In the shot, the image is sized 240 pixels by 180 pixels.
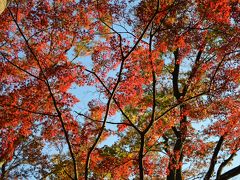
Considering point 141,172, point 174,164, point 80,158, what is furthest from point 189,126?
point 141,172

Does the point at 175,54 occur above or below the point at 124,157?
above

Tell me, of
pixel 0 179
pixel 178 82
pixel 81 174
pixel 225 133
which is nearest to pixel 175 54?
pixel 178 82

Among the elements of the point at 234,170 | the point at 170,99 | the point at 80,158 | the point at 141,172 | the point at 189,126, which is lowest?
the point at 141,172

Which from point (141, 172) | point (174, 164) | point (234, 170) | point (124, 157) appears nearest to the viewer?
point (141, 172)

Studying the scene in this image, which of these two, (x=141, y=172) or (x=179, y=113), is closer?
(x=141, y=172)

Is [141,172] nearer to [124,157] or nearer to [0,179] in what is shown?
[124,157]

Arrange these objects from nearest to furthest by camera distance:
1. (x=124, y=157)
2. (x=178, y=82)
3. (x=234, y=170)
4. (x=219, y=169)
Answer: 1. (x=234, y=170)
2. (x=219, y=169)
3. (x=124, y=157)
4. (x=178, y=82)

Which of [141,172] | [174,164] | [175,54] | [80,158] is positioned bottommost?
[141,172]

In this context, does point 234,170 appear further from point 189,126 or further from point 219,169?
point 189,126

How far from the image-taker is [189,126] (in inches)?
635

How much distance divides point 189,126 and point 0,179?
9930 mm

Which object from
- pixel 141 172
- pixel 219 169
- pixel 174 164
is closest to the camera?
pixel 141 172

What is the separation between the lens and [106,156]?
15.4 meters

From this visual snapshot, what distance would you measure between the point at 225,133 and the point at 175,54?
501cm
